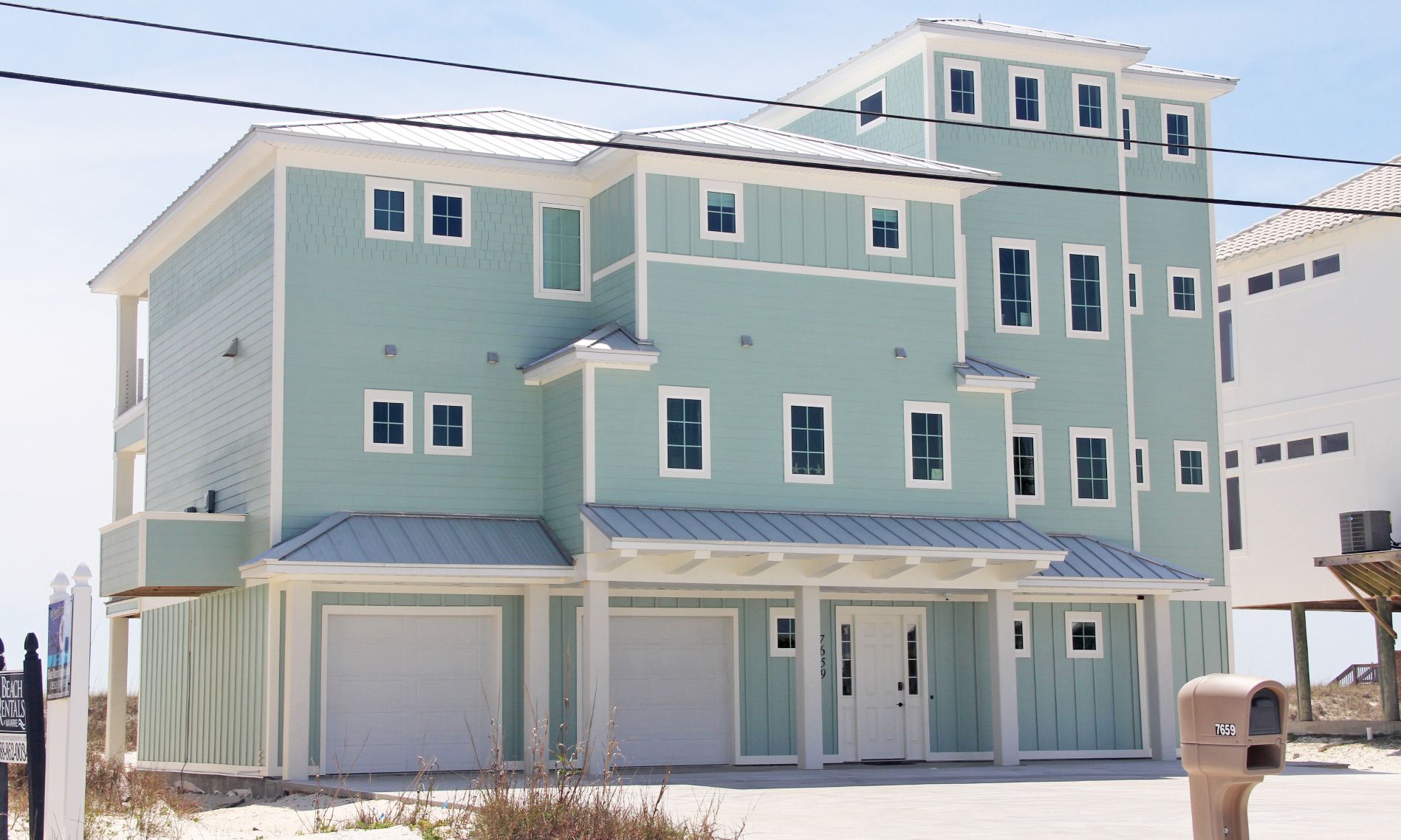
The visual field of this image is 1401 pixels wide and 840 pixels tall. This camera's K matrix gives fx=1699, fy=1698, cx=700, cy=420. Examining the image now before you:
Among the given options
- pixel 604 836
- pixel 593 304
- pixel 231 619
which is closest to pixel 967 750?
pixel 593 304

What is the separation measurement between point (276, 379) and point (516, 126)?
6503 mm

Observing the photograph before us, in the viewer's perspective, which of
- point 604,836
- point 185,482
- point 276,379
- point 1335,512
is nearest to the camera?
point 604,836

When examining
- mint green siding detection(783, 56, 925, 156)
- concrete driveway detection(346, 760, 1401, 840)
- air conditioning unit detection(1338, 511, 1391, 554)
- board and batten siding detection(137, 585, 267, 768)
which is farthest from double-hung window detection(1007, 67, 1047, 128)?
board and batten siding detection(137, 585, 267, 768)

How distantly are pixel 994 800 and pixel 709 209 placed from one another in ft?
36.1

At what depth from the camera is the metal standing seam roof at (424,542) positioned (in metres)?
23.1

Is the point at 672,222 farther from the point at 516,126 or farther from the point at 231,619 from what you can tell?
the point at 231,619

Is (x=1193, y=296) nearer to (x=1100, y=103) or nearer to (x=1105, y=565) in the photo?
(x=1100, y=103)

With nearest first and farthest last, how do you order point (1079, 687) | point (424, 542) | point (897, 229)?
point (424, 542) → point (897, 229) → point (1079, 687)

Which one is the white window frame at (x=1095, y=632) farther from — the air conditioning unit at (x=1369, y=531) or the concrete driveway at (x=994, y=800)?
the air conditioning unit at (x=1369, y=531)

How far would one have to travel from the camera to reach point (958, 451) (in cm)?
2691

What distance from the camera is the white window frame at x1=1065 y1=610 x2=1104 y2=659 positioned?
29.1m

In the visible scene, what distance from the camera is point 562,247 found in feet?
87.7

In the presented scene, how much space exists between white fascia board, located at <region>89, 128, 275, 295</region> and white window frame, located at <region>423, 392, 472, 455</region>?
13.8 feet

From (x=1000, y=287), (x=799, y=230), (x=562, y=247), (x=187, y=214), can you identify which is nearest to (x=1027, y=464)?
(x=1000, y=287)
